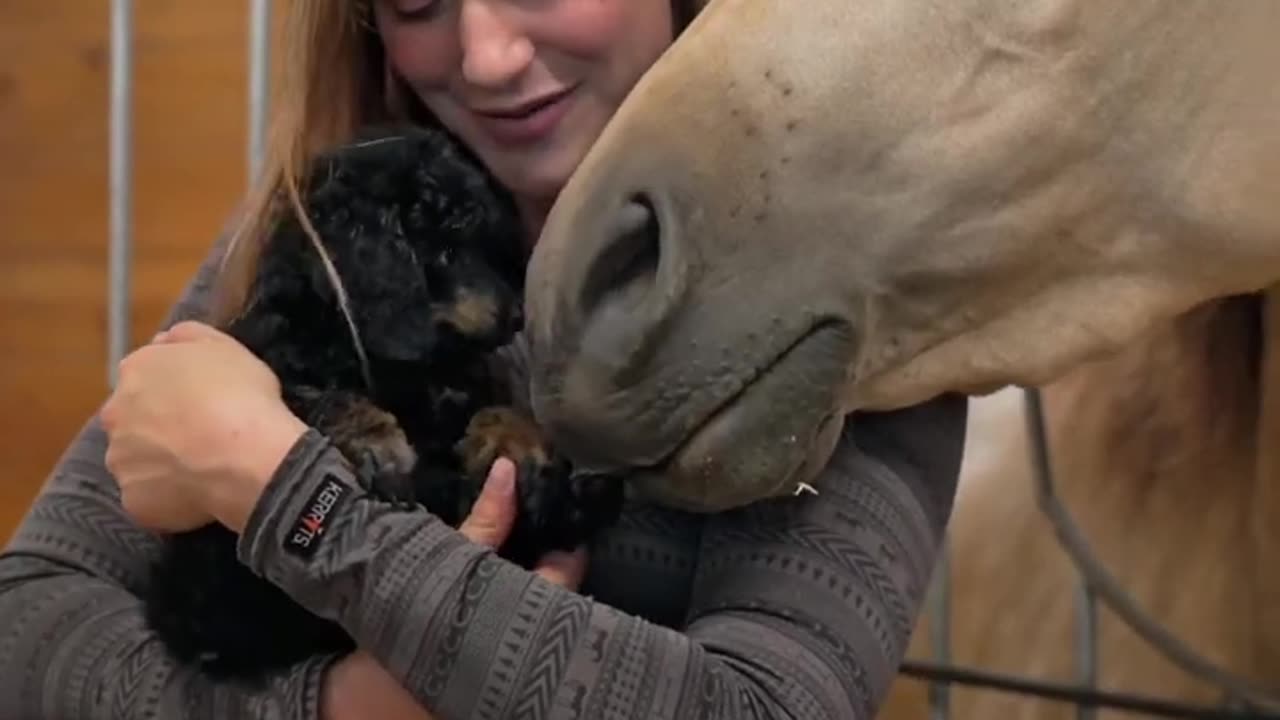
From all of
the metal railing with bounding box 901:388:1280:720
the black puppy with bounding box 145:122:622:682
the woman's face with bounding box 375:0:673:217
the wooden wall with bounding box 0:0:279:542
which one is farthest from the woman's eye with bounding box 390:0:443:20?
the wooden wall with bounding box 0:0:279:542

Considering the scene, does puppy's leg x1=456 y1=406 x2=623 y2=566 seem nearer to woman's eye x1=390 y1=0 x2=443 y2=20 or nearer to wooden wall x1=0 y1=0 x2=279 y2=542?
woman's eye x1=390 y1=0 x2=443 y2=20

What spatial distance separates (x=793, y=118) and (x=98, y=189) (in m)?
1.49

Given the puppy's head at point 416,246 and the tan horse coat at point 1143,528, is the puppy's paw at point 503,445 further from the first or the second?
the tan horse coat at point 1143,528

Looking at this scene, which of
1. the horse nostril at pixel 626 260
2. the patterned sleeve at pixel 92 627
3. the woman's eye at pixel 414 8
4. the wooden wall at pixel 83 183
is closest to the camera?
the horse nostril at pixel 626 260

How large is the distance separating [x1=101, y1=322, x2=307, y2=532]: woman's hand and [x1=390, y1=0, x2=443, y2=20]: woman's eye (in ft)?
0.67

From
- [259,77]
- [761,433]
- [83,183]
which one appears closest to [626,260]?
[761,433]

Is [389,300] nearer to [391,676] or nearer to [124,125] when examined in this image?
[391,676]

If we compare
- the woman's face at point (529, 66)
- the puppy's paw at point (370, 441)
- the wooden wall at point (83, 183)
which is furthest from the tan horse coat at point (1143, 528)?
the wooden wall at point (83, 183)

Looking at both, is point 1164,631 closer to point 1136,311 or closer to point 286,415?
point 1136,311

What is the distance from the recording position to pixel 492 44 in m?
0.87

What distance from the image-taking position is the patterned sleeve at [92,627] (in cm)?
81

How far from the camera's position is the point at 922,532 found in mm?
884

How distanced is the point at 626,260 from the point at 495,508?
13 centimetres

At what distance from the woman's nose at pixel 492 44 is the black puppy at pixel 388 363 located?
6 cm
